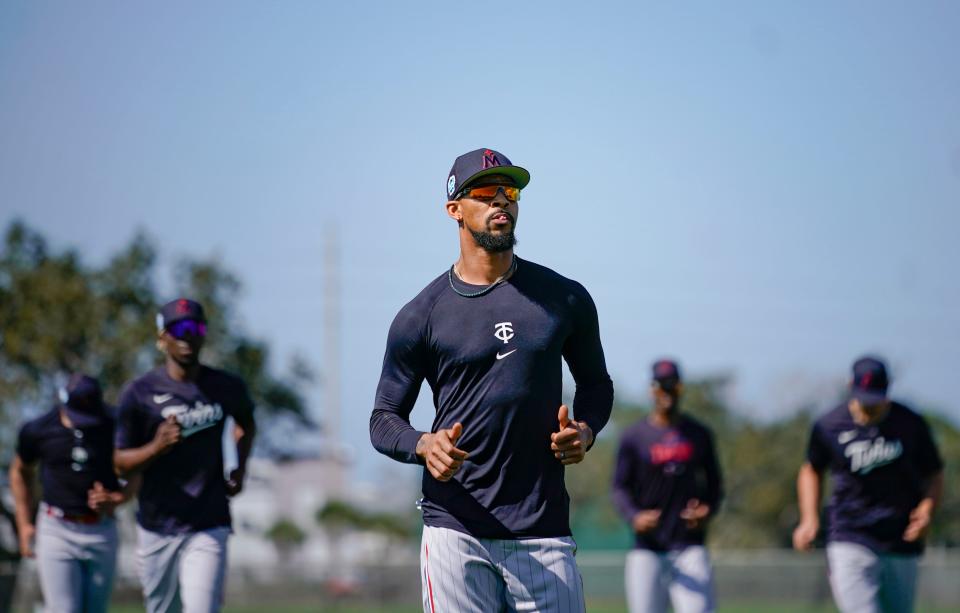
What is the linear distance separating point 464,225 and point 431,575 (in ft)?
5.27

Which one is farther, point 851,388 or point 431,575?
point 851,388

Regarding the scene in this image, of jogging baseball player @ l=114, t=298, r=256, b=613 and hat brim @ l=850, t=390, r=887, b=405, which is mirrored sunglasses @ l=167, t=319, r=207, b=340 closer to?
jogging baseball player @ l=114, t=298, r=256, b=613

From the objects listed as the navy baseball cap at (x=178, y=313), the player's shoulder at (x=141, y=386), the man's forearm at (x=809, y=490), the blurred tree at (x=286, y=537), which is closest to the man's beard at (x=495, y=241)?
the navy baseball cap at (x=178, y=313)

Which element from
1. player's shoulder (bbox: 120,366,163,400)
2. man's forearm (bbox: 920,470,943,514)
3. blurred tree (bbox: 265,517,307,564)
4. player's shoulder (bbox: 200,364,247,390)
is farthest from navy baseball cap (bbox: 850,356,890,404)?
blurred tree (bbox: 265,517,307,564)

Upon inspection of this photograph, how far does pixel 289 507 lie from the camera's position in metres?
99.7

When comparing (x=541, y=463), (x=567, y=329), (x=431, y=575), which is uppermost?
(x=567, y=329)

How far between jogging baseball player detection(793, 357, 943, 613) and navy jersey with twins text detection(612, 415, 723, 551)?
156 cm

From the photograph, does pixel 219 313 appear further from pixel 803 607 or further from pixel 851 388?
pixel 851 388

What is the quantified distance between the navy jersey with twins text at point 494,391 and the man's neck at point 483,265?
→ 60mm

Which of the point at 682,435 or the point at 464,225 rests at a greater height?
the point at 464,225

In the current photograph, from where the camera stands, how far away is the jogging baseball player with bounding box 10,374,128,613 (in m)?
10.2

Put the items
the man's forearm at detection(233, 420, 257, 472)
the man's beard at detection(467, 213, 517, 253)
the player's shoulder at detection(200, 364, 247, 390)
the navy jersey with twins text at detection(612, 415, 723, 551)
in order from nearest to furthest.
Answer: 1. the man's beard at detection(467, 213, 517, 253)
2. the player's shoulder at detection(200, 364, 247, 390)
3. the man's forearm at detection(233, 420, 257, 472)
4. the navy jersey with twins text at detection(612, 415, 723, 551)

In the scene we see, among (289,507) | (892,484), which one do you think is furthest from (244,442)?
(289,507)

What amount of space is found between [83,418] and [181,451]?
6.00ft
